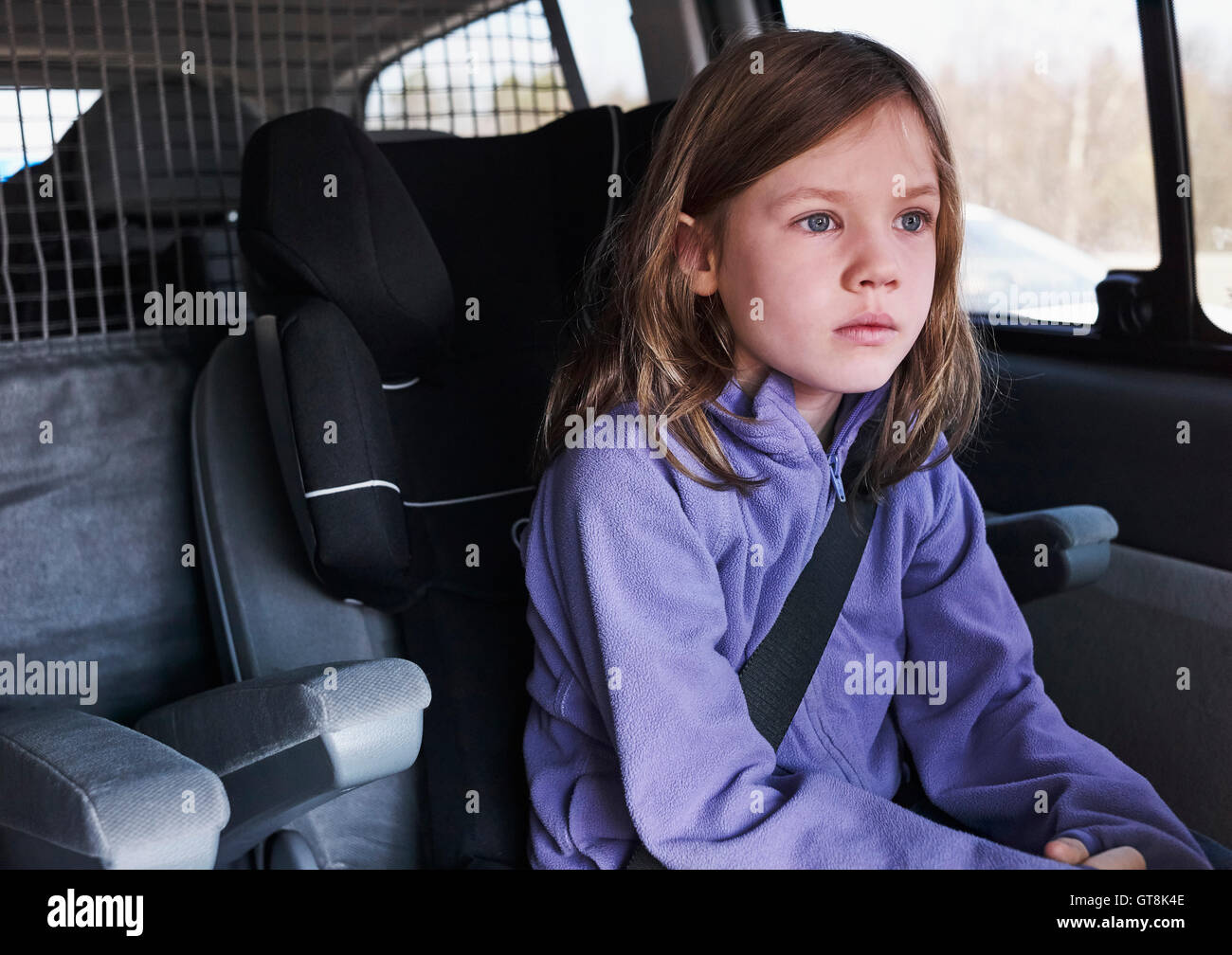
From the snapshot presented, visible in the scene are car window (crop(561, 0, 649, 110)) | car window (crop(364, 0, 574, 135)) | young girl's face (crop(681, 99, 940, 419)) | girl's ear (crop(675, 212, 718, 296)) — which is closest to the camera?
young girl's face (crop(681, 99, 940, 419))

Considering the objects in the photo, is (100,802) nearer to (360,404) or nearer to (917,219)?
(360,404)

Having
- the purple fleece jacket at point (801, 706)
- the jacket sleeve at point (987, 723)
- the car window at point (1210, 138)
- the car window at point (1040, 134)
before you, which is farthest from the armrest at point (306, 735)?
the car window at point (1210, 138)

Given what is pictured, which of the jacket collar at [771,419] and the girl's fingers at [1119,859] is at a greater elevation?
the jacket collar at [771,419]

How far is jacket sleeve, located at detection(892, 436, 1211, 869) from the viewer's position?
111 centimetres

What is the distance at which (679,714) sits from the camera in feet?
3.41

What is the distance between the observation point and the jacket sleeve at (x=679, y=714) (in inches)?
39.4

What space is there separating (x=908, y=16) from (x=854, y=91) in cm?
86

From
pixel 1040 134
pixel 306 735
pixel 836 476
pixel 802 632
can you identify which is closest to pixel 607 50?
pixel 1040 134

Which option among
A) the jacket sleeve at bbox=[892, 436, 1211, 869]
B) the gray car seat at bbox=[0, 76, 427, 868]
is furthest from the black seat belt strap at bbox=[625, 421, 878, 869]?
the gray car seat at bbox=[0, 76, 427, 868]

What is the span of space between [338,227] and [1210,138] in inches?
43.5

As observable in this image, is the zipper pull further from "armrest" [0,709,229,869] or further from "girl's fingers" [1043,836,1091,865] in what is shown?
"armrest" [0,709,229,869]

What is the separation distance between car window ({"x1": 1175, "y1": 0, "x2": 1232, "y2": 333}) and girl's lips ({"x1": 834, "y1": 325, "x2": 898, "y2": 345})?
28.4 inches

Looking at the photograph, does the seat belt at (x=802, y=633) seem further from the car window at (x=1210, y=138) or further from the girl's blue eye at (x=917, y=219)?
the car window at (x=1210, y=138)
